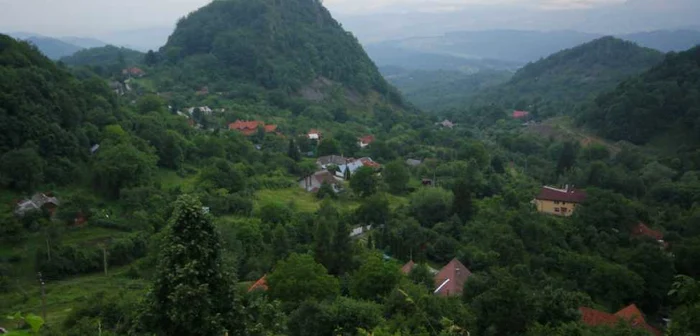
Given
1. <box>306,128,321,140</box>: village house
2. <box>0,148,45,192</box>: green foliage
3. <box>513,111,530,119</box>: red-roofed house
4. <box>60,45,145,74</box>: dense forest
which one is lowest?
<box>513,111,530,119</box>: red-roofed house

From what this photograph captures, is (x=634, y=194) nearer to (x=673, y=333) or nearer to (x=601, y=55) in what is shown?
(x=673, y=333)

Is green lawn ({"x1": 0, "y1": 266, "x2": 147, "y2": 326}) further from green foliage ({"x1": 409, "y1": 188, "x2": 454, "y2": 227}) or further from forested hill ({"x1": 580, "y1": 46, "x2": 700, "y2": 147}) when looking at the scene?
forested hill ({"x1": 580, "y1": 46, "x2": 700, "y2": 147})

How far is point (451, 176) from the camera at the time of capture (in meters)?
38.5

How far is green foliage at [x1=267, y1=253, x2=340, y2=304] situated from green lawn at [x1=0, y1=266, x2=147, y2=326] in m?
4.63

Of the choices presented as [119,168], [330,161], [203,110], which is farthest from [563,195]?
[203,110]

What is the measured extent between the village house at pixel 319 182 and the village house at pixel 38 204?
14491mm

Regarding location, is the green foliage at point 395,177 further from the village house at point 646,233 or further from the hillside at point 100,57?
the hillside at point 100,57

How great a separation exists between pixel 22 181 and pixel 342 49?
57548 mm

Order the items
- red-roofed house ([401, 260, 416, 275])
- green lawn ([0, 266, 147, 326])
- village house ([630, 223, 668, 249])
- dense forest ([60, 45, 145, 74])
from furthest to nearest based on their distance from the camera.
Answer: dense forest ([60, 45, 145, 74]) < village house ([630, 223, 668, 249]) < red-roofed house ([401, 260, 416, 275]) < green lawn ([0, 266, 147, 326])

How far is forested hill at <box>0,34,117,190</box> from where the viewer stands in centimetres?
2445

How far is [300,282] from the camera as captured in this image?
15203 millimetres

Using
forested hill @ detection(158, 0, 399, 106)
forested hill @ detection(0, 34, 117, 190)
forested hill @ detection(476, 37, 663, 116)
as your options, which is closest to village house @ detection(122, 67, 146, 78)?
forested hill @ detection(158, 0, 399, 106)

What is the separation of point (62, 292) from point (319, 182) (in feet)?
58.1

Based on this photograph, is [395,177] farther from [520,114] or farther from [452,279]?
[520,114]
